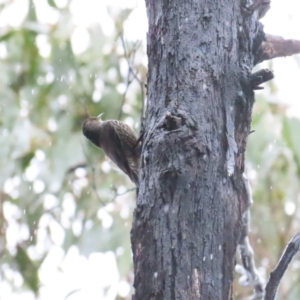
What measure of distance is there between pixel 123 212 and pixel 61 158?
1.77 feet

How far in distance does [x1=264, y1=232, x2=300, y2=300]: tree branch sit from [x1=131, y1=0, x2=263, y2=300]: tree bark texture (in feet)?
0.22

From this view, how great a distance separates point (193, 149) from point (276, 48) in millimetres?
434

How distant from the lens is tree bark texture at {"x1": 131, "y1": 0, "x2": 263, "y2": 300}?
1001mm

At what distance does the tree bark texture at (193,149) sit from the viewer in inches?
39.4

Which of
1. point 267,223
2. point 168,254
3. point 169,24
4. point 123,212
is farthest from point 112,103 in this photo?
point 168,254

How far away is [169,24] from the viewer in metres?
1.23

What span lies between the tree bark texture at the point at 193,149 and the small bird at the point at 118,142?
58 centimetres

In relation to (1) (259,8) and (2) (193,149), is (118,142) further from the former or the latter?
(2) (193,149)

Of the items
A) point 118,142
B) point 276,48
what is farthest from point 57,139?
Answer: point 276,48

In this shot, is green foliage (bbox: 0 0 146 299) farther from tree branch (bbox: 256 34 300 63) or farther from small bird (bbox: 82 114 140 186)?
tree branch (bbox: 256 34 300 63)

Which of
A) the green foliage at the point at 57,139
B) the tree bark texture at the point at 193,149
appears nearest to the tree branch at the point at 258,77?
the tree bark texture at the point at 193,149

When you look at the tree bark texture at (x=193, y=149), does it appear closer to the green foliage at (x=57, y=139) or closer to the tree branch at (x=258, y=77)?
the tree branch at (x=258, y=77)

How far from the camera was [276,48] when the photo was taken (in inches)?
54.9

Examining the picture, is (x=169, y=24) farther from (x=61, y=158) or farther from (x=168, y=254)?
(x=61, y=158)
